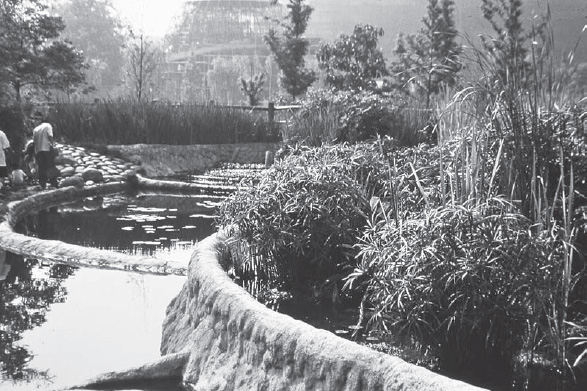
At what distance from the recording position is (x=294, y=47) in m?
30.4

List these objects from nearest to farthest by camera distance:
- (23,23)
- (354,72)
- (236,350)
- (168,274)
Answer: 1. (236,350)
2. (168,274)
3. (23,23)
4. (354,72)

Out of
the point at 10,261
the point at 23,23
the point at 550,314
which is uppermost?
the point at 23,23

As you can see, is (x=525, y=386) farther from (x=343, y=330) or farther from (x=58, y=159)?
(x=58, y=159)

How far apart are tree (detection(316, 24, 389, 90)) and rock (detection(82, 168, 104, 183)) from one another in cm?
1475

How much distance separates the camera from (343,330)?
4543mm

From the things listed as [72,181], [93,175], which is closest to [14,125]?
[72,181]

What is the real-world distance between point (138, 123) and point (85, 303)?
12589mm

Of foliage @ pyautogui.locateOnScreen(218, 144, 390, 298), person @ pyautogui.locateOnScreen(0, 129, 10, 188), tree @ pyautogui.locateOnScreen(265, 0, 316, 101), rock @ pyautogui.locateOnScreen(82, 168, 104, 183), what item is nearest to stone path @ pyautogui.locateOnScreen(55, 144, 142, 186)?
rock @ pyautogui.locateOnScreen(82, 168, 104, 183)

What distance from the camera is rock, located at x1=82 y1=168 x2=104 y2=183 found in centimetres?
1491

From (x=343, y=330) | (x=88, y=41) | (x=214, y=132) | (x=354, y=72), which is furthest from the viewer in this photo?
(x=88, y=41)

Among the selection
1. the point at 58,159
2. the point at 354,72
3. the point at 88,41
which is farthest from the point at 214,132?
the point at 88,41

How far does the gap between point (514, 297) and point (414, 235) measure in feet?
1.62

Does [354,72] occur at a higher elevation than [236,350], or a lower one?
higher

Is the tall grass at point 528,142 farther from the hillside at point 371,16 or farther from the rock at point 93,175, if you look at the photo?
the hillside at point 371,16
